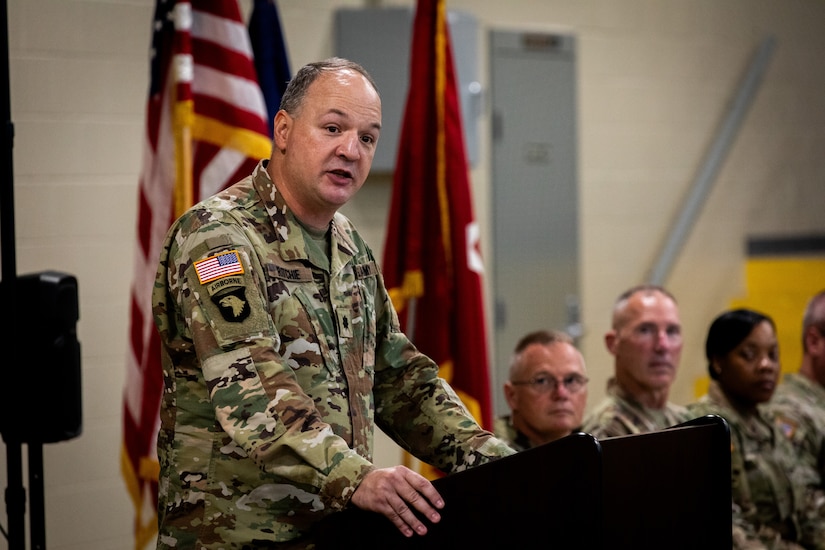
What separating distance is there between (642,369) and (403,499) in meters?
1.85

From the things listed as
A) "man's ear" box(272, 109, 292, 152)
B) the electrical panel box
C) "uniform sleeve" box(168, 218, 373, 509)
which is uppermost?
the electrical panel box

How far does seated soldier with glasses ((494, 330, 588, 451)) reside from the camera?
2768mm

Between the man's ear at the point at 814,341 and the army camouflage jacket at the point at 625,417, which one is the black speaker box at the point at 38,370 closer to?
the army camouflage jacket at the point at 625,417

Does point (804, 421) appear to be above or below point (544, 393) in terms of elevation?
below

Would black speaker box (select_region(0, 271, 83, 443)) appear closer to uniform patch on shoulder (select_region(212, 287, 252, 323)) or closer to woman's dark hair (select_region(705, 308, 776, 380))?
uniform patch on shoulder (select_region(212, 287, 252, 323))

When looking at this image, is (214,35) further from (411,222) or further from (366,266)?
(366,266)

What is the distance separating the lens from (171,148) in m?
3.09

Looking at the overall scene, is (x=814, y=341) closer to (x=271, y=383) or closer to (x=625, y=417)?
(x=625, y=417)

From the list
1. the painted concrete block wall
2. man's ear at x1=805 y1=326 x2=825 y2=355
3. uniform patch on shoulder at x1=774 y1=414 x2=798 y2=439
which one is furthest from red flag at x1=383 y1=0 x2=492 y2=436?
man's ear at x1=805 y1=326 x2=825 y2=355

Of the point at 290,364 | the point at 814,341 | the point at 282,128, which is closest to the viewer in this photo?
the point at 290,364

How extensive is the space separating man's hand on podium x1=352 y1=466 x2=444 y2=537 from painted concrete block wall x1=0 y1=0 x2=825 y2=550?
2.29 meters

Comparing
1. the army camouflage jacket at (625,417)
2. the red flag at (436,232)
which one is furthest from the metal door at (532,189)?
the army camouflage jacket at (625,417)

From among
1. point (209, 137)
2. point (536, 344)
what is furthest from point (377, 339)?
point (209, 137)

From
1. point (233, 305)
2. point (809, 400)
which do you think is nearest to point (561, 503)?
point (233, 305)
